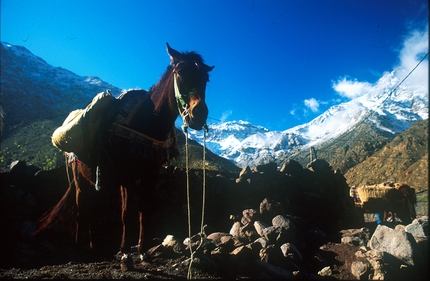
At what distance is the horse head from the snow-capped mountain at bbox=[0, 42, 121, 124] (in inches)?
1113

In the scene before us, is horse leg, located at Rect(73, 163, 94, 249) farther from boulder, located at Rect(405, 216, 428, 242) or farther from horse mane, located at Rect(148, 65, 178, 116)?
boulder, located at Rect(405, 216, 428, 242)

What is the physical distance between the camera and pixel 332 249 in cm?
455

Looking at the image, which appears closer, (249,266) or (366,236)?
(249,266)

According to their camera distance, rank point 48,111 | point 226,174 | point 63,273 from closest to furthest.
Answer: point 63,273 < point 226,174 < point 48,111

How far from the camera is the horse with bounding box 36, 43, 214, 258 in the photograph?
10.1ft

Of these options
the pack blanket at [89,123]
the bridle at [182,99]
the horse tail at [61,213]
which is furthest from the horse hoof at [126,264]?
the bridle at [182,99]

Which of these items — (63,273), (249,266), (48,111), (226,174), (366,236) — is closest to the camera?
(63,273)

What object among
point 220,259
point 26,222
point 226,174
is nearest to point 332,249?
point 220,259

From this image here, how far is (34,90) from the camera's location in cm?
5591

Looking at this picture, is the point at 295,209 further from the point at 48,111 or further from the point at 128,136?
the point at 48,111

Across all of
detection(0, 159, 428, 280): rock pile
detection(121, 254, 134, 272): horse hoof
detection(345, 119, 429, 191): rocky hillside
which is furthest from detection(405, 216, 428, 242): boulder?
detection(345, 119, 429, 191): rocky hillside

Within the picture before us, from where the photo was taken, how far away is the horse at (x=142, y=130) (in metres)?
3.07

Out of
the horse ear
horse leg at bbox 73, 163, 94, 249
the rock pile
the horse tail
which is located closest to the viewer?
the horse ear

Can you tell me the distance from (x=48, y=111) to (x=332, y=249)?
55433mm
